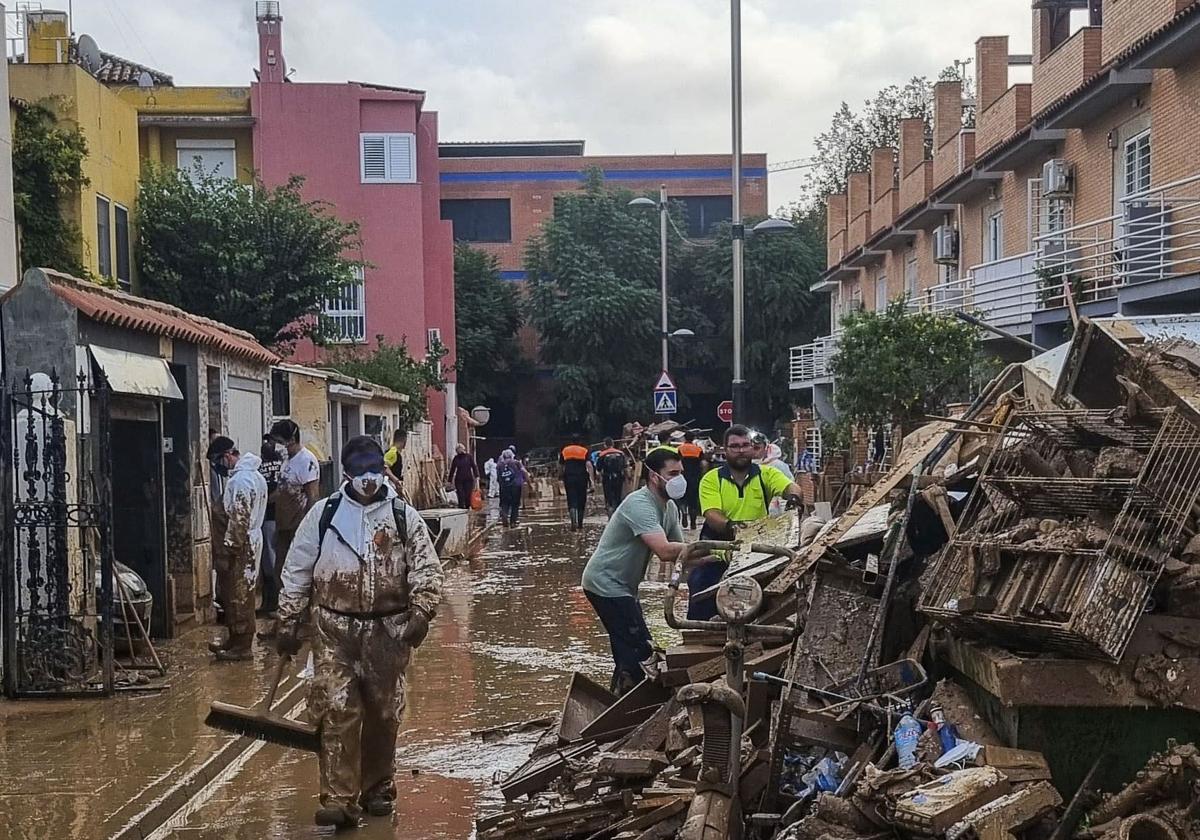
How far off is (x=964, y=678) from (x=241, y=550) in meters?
6.83

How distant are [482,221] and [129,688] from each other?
4408 cm

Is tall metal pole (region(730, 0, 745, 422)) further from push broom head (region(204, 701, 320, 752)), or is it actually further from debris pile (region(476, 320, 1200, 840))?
push broom head (region(204, 701, 320, 752))

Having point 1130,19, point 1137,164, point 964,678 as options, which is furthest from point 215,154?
point 964,678

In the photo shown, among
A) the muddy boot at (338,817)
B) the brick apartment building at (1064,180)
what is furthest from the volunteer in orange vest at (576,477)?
the muddy boot at (338,817)

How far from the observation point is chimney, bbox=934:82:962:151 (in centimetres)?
3019

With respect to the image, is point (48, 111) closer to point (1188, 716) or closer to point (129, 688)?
point (129, 688)

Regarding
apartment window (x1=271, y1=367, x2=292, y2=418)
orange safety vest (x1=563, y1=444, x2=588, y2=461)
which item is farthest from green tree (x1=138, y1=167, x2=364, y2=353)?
orange safety vest (x1=563, y1=444, x2=588, y2=461)

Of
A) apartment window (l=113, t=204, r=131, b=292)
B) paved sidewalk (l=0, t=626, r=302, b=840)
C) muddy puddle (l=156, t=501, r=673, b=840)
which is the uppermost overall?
apartment window (l=113, t=204, r=131, b=292)

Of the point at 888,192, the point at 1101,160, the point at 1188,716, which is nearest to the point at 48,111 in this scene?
the point at 1101,160

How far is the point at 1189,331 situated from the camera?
8.26 metres

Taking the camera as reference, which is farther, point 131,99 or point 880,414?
point 131,99

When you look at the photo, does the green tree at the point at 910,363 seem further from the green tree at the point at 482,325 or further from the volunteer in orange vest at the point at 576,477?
the green tree at the point at 482,325

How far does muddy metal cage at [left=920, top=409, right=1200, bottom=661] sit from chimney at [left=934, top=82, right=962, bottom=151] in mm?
25085

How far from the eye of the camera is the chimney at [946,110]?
30188 millimetres
